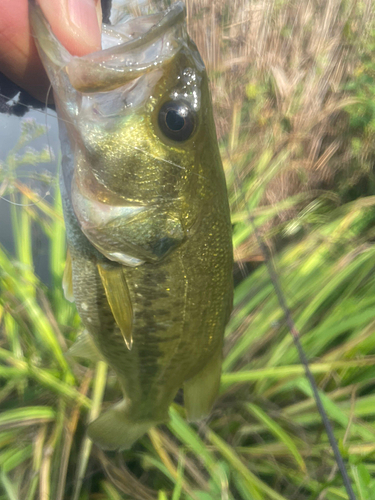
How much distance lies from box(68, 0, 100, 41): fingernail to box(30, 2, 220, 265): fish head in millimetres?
43

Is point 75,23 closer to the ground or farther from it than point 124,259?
farther from it

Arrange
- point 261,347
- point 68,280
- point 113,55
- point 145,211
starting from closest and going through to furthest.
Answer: point 113,55 → point 145,211 → point 68,280 → point 261,347

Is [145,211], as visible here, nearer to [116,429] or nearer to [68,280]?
[68,280]

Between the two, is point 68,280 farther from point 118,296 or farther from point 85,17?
point 85,17

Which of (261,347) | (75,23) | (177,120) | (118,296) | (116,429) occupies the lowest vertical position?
(116,429)

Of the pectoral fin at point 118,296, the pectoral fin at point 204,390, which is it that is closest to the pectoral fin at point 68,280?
the pectoral fin at point 118,296

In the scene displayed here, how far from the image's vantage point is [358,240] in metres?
1.52

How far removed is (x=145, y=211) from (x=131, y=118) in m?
0.17

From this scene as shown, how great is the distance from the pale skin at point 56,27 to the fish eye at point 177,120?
17cm

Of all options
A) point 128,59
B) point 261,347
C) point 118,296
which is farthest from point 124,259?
point 261,347

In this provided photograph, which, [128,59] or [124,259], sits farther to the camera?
[124,259]

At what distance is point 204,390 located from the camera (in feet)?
2.71

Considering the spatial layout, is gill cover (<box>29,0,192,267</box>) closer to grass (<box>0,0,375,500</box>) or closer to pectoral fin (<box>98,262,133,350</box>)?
pectoral fin (<box>98,262,133,350</box>)

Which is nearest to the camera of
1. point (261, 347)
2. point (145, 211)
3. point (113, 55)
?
point (113, 55)
